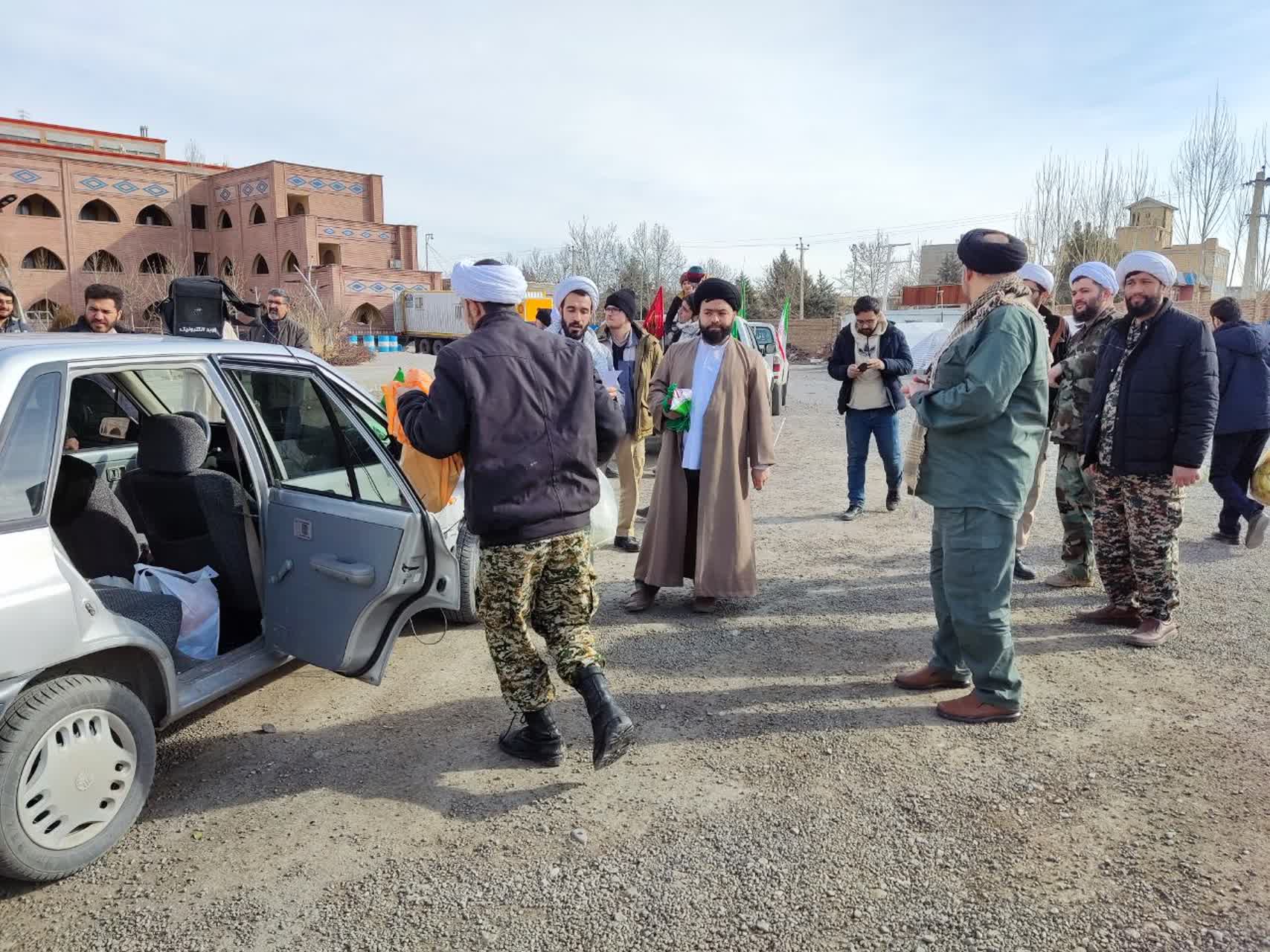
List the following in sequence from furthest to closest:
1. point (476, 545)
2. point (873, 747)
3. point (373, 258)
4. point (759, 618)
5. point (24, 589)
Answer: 1. point (373, 258)
2. point (759, 618)
3. point (476, 545)
4. point (873, 747)
5. point (24, 589)

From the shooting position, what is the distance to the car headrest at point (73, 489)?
12.0 feet

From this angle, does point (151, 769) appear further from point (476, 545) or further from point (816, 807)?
point (816, 807)

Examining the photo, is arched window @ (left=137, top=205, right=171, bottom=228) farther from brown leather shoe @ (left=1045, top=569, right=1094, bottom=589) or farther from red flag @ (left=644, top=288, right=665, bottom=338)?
brown leather shoe @ (left=1045, top=569, right=1094, bottom=589)

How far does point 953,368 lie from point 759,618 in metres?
2.09

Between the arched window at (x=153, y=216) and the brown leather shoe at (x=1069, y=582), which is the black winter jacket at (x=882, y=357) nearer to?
the brown leather shoe at (x=1069, y=582)

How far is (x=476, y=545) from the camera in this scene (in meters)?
4.71

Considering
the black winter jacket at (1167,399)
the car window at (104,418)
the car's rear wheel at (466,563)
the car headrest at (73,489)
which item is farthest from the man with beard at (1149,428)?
the car window at (104,418)

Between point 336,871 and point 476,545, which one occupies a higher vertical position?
point 476,545

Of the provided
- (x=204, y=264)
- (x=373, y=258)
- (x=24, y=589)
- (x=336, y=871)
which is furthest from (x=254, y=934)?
(x=204, y=264)

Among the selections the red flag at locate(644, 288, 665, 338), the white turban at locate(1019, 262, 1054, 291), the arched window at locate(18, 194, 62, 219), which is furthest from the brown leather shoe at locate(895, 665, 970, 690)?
the arched window at locate(18, 194, 62, 219)

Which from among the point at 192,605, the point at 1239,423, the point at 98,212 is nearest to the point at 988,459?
the point at 192,605

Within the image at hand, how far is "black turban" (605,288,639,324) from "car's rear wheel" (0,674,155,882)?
503cm

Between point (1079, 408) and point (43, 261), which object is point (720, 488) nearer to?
point (1079, 408)

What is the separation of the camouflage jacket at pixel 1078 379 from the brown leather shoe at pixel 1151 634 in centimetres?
115
